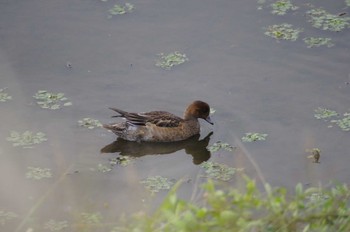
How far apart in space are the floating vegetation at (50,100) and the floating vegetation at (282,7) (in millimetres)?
3847

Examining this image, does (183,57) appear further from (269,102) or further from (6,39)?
(6,39)

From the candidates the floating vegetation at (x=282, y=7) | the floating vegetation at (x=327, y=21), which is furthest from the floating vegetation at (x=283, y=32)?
the floating vegetation at (x=282, y=7)

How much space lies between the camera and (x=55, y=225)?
26.2 feet

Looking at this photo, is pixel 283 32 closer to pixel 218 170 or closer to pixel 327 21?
pixel 327 21

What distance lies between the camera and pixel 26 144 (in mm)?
9719

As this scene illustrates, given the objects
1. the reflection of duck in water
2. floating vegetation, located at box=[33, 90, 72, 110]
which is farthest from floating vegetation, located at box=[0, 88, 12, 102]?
the reflection of duck in water

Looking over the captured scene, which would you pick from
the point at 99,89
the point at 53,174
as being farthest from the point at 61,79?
the point at 53,174

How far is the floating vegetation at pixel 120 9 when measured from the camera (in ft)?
40.7

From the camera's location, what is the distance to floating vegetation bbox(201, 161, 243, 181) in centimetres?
915

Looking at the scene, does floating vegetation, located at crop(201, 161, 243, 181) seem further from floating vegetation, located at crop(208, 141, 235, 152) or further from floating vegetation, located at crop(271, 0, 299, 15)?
floating vegetation, located at crop(271, 0, 299, 15)

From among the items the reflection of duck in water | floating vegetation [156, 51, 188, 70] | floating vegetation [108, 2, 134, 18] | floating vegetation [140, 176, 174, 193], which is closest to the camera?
floating vegetation [140, 176, 174, 193]

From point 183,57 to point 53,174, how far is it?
3124 millimetres

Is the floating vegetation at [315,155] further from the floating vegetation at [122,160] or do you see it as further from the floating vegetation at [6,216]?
the floating vegetation at [6,216]

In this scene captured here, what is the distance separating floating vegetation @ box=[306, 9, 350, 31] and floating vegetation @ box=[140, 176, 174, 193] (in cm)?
436
